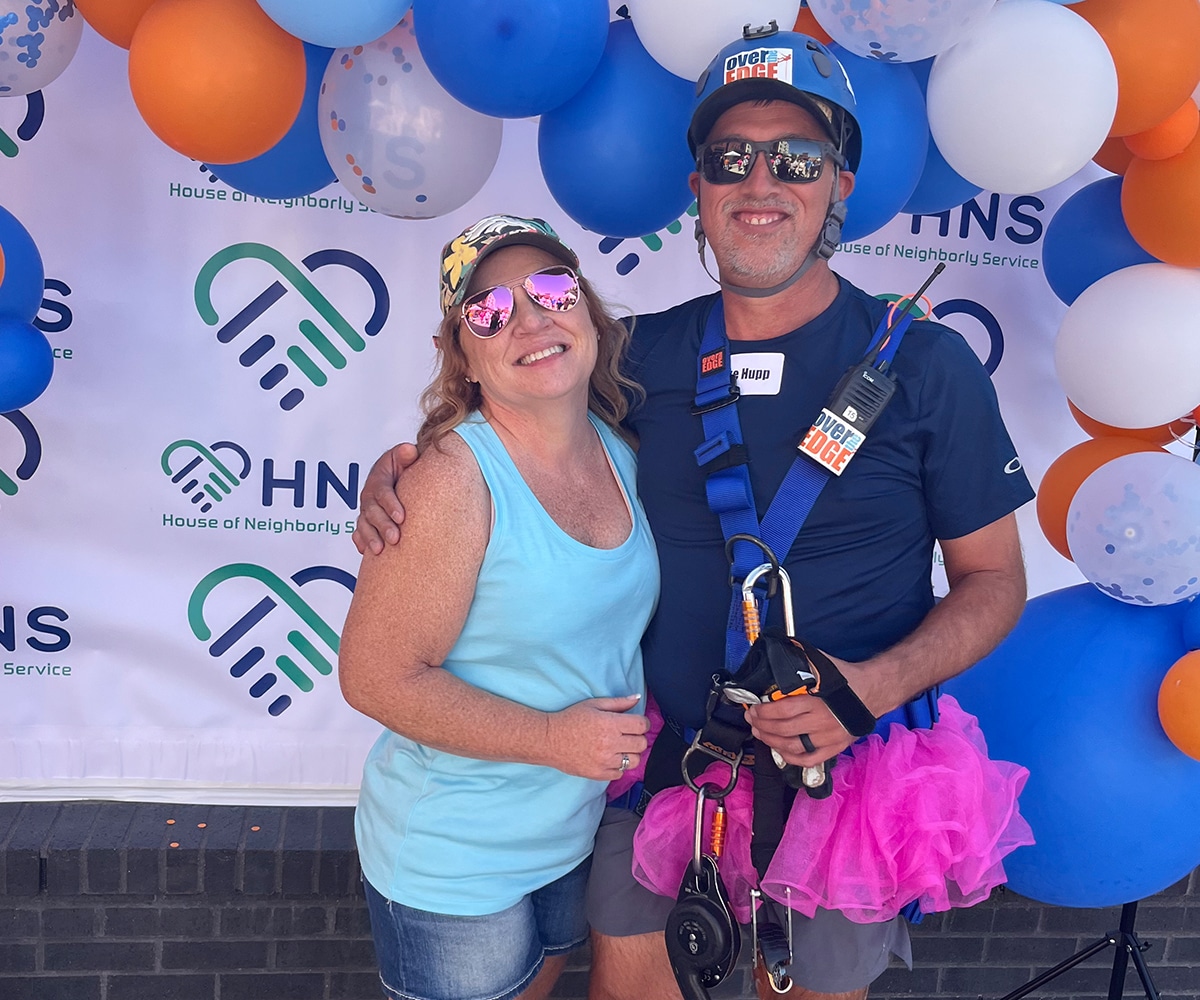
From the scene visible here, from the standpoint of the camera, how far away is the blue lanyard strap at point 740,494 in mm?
1962

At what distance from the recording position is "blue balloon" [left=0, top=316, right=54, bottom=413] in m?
2.25

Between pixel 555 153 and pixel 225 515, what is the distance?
146cm

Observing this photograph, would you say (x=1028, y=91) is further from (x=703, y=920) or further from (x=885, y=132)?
(x=703, y=920)

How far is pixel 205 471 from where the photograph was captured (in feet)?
9.83

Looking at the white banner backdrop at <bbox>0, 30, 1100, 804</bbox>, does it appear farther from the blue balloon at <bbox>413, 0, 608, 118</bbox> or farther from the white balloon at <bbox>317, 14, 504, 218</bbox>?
the blue balloon at <bbox>413, 0, 608, 118</bbox>

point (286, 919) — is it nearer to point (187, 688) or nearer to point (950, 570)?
point (187, 688)

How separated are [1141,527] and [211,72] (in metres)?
2.04

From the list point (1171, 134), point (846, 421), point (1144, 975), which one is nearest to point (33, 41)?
point (846, 421)

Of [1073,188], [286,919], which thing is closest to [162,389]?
[286,919]

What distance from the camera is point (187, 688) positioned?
309cm

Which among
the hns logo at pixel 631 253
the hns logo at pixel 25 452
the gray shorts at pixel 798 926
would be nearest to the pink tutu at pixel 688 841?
the gray shorts at pixel 798 926

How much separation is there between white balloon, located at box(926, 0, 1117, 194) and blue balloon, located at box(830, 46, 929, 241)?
7 cm

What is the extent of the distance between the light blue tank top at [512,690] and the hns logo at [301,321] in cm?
116

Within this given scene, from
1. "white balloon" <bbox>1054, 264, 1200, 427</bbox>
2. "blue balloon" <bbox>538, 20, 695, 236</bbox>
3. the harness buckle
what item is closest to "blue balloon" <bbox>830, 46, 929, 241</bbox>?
"blue balloon" <bbox>538, 20, 695, 236</bbox>
